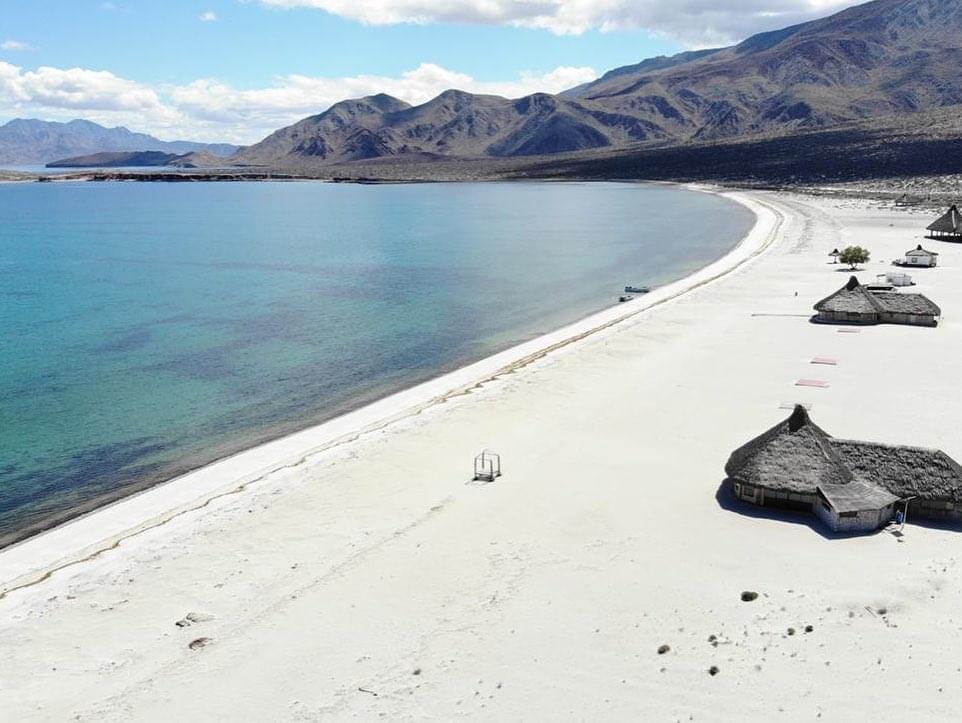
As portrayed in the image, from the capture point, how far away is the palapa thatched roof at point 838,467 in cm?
1970

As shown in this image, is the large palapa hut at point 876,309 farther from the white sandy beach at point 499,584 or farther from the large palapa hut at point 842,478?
the large palapa hut at point 842,478

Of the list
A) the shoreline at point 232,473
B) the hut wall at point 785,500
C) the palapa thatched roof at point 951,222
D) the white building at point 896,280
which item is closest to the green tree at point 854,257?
the white building at point 896,280

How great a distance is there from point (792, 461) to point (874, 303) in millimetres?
23051

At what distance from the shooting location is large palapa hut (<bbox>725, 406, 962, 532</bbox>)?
1950 centimetres

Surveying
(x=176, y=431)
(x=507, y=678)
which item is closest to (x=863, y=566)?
(x=507, y=678)

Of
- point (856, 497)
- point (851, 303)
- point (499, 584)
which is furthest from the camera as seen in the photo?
point (851, 303)

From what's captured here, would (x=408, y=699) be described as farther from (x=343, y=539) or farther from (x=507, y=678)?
(x=343, y=539)

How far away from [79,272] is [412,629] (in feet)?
217

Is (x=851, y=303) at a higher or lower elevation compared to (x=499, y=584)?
higher

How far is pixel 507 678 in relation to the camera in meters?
14.7

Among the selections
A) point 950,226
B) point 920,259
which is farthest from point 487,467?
point 950,226

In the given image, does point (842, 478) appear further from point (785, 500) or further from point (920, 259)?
point (920, 259)

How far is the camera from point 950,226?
6725 cm

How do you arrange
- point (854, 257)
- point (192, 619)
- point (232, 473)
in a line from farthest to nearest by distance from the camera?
point (854, 257) < point (232, 473) < point (192, 619)
